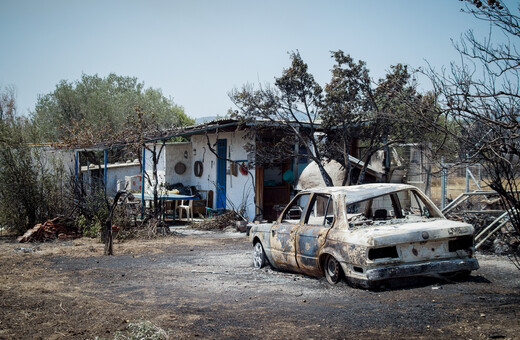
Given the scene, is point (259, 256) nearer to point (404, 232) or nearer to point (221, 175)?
point (404, 232)

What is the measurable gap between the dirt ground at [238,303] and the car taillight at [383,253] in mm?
462

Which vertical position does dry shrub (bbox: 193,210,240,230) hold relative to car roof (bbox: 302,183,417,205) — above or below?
below

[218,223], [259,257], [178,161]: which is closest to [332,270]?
[259,257]

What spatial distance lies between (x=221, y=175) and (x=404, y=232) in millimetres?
13184

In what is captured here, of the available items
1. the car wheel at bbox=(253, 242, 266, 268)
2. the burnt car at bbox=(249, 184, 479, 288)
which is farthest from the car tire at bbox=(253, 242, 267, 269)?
the burnt car at bbox=(249, 184, 479, 288)

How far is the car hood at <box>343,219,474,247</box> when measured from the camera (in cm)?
662

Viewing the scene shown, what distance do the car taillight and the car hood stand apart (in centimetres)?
13

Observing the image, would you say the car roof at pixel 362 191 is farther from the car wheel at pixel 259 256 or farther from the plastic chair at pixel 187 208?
the plastic chair at pixel 187 208

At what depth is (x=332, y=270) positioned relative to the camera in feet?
24.1

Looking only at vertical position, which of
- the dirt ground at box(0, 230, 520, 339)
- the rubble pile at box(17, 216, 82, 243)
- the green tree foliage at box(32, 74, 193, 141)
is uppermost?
the green tree foliage at box(32, 74, 193, 141)

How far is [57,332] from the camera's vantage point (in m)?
5.15

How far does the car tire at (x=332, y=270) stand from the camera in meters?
7.14

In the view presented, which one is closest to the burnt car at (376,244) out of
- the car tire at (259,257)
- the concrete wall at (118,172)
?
the car tire at (259,257)

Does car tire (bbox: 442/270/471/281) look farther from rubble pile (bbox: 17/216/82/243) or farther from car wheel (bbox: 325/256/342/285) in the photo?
→ rubble pile (bbox: 17/216/82/243)
